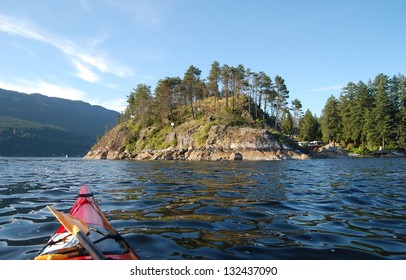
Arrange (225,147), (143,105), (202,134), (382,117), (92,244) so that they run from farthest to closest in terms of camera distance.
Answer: (143,105) → (382,117) → (202,134) → (225,147) → (92,244)

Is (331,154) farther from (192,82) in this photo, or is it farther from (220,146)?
(192,82)

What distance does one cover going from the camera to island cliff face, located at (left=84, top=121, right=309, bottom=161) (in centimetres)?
6181

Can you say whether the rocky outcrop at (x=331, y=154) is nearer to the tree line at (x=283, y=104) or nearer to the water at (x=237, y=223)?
the tree line at (x=283, y=104)

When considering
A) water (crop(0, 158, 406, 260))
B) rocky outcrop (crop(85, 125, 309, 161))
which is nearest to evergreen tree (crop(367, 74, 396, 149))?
rocky outcrop (crop(85, 125, 309, 161))

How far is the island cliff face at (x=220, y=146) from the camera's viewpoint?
203 ft

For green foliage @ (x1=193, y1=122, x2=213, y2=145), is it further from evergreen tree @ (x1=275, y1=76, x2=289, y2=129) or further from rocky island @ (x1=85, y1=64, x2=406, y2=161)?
evergreen tree @ (x1=275, y1=76, x2=289, y2=129)

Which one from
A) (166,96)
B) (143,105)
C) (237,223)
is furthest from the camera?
(143,105)

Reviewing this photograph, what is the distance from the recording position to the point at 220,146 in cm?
6475

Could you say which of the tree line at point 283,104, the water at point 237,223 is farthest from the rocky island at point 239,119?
the water at point 237,223

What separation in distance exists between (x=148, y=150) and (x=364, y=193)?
68037 millimetres

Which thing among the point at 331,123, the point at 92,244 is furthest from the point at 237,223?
the point at 331,123

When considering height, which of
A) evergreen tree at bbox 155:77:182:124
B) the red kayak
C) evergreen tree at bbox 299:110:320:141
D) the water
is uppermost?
evergreen tree at bbox 155:77:182:124

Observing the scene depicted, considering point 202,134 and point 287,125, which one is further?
point 287,125
